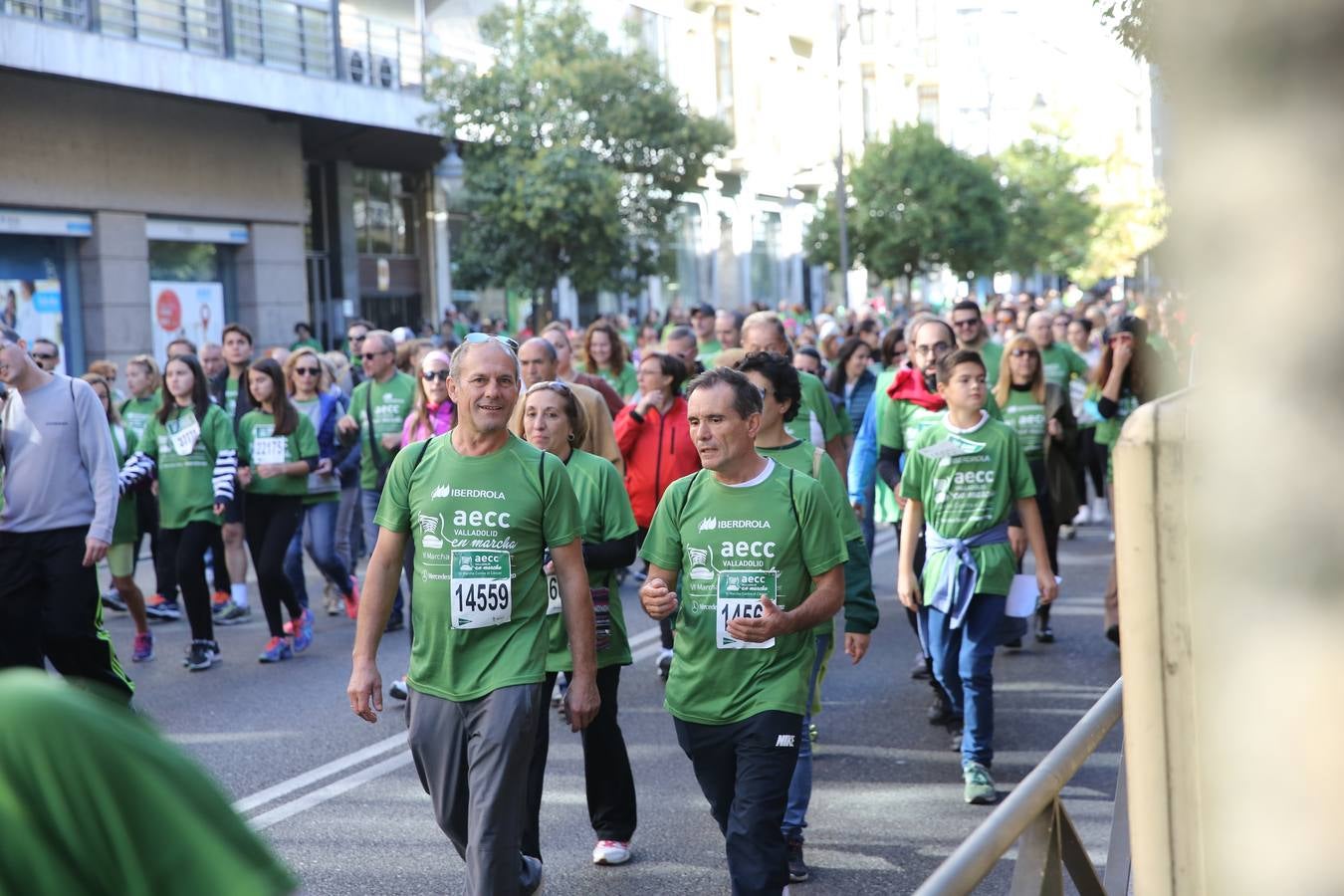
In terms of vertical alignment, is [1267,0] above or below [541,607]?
above

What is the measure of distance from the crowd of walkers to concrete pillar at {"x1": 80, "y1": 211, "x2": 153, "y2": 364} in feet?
35.9

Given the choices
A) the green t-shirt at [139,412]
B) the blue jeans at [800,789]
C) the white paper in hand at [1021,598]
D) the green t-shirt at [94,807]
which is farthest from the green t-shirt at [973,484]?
the green t-shirt at [139,412]

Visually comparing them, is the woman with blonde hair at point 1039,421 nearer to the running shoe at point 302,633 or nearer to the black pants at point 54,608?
the running shoe at point 302,633

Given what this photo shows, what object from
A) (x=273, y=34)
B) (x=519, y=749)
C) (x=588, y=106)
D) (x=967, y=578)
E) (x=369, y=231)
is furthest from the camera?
(x=369, y=231)

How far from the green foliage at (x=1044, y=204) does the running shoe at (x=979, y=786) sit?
4519 centimetres

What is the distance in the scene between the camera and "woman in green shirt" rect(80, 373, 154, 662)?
9.95 m

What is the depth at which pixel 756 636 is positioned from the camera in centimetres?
475

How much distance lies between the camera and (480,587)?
4.71 m

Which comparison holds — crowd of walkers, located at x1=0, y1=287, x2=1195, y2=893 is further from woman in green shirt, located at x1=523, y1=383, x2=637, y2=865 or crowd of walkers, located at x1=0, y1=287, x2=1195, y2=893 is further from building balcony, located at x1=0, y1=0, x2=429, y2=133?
building balcony, located at x1=0, y1=0, x2=429, y2=133

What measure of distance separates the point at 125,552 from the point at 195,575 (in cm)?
113

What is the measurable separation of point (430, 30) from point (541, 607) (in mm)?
29708

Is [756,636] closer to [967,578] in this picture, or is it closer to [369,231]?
[967,578]

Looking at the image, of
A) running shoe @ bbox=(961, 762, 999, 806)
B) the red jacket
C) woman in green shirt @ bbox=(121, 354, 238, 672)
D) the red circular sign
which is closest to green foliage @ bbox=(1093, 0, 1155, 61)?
running shoe @ bbox=(961, 762, 999, 806)

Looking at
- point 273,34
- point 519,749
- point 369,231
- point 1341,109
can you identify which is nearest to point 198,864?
point 1341,109
